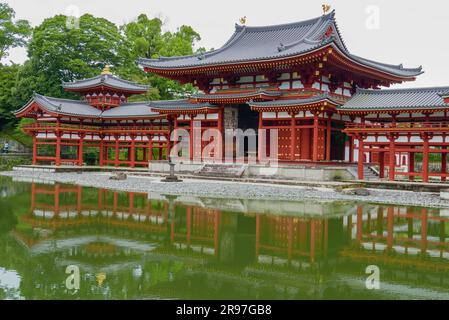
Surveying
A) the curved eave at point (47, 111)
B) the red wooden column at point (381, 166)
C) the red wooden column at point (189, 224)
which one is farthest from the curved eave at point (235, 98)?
the red wooden column at point (189, 224)

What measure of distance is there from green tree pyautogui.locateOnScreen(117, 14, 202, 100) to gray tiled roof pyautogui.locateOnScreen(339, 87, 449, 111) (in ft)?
87.8

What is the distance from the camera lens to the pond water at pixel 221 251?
25.5 feet

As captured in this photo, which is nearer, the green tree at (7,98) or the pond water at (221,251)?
the pond water at (221,251)

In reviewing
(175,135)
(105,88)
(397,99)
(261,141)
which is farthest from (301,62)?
(105,88)

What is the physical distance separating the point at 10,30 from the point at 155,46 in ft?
62.3

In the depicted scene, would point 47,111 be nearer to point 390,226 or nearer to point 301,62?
point 301,62

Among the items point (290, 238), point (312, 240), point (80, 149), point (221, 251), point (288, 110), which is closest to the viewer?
point (221, 251)

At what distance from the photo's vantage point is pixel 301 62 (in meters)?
28.6

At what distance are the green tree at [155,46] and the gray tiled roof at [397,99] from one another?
2675 centimetres

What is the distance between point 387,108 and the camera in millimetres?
26047

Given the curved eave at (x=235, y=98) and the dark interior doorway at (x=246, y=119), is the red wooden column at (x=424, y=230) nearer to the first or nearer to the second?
the curved eave at (x=235, y=98)

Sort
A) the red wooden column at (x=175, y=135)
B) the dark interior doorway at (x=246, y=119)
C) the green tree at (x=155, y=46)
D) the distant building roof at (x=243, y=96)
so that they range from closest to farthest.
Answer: the distant building roof at (x=243, y=96), the dark interior doorway at (x=246, y=119), the red wooden column at (x=175, y=135), the green tree at (x=155, y=46)

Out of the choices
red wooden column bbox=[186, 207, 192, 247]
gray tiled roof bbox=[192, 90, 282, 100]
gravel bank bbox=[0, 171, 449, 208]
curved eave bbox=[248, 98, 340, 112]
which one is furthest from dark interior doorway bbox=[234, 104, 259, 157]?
red wooden column bbox=[186, 207, 192, 247]
